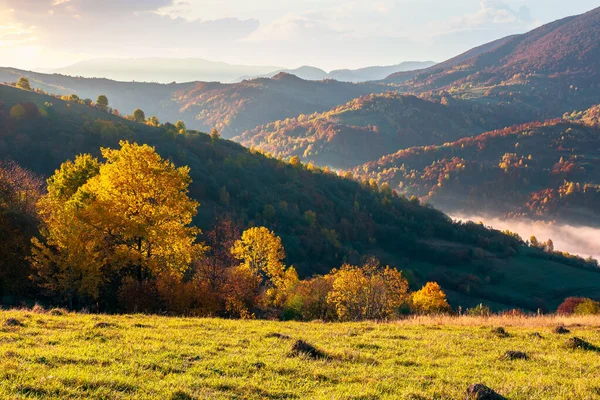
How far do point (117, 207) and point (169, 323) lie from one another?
464 inches

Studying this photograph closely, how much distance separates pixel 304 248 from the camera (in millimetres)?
173125

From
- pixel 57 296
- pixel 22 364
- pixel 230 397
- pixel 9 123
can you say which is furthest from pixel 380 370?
pixel 9 123

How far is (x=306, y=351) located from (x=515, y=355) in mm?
8212

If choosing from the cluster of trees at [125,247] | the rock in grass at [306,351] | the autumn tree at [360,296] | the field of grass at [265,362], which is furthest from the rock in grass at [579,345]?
the autumn tree at [360,296]

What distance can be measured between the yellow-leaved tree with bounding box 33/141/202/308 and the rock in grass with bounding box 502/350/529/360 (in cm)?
2179

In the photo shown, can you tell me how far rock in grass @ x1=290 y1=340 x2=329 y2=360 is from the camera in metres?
15.4

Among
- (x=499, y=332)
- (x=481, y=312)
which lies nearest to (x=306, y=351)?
(x=499, y=332)

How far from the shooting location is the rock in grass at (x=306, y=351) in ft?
50.4

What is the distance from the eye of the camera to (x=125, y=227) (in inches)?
1168

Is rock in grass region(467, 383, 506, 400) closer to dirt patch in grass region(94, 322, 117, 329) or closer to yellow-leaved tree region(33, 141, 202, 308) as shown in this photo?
dirt patch in grass region(94, 322, 117, 329)

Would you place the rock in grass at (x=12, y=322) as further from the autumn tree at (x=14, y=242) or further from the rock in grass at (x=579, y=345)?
the rock in grass at (x=579, y=345)

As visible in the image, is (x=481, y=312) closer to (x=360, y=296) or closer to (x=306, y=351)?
(x=360, y=296)

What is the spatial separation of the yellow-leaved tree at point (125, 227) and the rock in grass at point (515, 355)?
21.8 metres

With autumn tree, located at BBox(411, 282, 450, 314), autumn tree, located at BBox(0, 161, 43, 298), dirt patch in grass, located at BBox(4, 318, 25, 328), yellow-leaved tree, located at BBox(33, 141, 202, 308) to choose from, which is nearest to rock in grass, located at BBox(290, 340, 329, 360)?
dirt patch in grass, located at BBox(4, 318, 25, 328)
